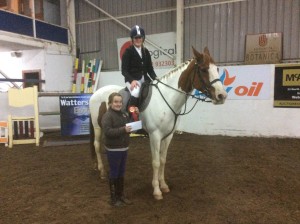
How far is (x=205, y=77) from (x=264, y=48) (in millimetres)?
5114

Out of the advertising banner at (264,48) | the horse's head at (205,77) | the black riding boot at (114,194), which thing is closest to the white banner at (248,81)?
the advertising banner at (264,48)

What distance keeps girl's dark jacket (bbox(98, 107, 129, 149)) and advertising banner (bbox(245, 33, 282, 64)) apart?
18.4 feet

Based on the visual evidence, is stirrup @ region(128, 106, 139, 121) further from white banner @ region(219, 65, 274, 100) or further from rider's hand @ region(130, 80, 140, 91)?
white banner @ region(219, 65, 274, 100)

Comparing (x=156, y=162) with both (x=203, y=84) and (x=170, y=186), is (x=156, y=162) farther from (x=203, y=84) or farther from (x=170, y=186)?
(x=203, y=84)

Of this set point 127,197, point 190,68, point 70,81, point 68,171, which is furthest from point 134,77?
point 70,81

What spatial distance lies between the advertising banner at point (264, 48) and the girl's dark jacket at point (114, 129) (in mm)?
5607

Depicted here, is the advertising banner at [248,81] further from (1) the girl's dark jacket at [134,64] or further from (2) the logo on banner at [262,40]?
(1) the girl's dark jacket at [134,64]

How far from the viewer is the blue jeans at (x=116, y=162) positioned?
272 cm

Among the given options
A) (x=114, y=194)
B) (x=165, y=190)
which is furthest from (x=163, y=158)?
(x=114, y=194)

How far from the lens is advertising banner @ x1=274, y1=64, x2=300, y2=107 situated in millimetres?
6074

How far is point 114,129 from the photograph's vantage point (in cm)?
261

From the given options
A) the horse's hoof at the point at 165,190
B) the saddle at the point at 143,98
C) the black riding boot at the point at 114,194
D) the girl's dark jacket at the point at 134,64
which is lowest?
→ the horse's hoof at the point at 165,190

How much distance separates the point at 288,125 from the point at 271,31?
2.62 m

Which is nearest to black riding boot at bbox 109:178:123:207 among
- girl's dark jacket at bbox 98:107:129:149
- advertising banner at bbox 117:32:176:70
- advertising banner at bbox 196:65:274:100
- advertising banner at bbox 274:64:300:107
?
girl's dark jacket at bbox 98:107:129:149
